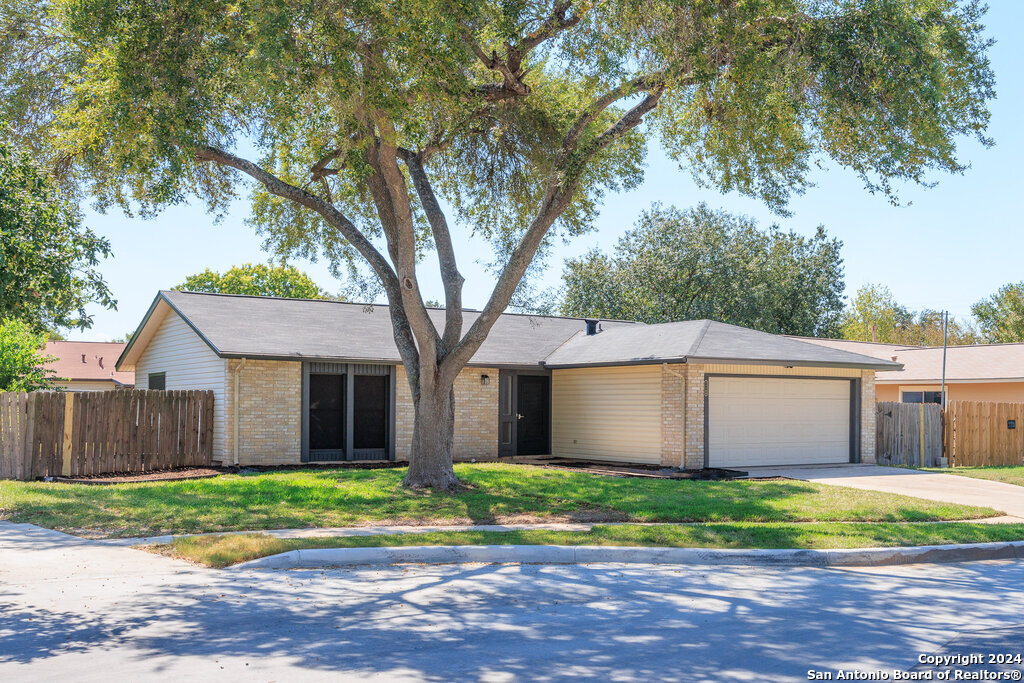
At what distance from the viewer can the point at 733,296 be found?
140 ft

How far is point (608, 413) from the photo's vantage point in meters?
23.2

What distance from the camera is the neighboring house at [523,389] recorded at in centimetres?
2078

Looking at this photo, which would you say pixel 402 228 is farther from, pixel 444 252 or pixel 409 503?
pixel 409 503

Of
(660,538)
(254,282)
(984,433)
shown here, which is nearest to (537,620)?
(660,538)

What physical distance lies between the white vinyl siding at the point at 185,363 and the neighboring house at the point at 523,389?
5 cm

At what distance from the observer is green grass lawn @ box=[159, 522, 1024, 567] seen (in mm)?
10180

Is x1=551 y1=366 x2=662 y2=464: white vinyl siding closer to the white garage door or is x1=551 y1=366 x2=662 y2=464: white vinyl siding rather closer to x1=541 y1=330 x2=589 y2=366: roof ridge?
Answer: x1=541 y1=330 x2=589 y2=366: roof ridge

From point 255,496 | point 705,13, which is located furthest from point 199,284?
point 705,13

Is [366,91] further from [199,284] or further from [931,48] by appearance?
[199,284]

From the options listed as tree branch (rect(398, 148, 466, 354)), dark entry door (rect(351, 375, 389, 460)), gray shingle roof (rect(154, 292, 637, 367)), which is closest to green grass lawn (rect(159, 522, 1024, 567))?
tree branch (rect(398, 148, 466, 354))

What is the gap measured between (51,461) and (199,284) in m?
46.2

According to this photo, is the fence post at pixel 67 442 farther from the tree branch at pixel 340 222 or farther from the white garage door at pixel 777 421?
the white garage door at pixel 777 421

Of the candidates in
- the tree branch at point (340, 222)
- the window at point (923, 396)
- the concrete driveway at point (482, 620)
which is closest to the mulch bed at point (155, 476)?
the tree branch at point (340, 222)

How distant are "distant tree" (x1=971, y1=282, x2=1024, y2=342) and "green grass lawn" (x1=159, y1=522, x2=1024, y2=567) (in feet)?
172
